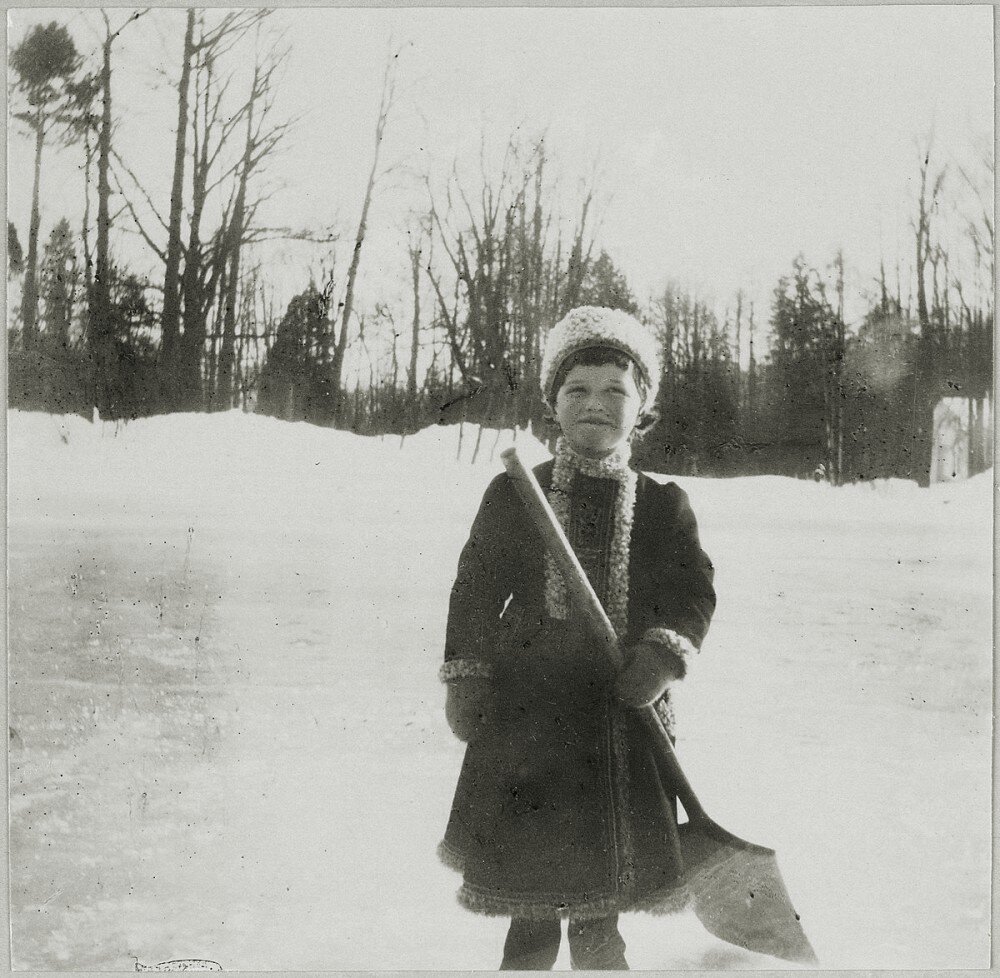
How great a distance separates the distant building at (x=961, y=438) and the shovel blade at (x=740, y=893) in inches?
24.9

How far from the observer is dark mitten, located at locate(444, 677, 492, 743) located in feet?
4.16

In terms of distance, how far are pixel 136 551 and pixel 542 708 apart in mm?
691

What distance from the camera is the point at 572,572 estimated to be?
4.11ft

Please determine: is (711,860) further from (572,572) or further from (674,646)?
(572,572)

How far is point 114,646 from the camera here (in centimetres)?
151

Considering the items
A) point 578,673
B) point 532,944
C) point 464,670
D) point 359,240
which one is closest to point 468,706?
point 464,670

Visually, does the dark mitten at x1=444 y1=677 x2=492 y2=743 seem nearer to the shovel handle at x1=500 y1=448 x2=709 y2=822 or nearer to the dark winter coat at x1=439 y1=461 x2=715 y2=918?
the dark winter coat at x1=439 y1=461 x2=715 y2=918

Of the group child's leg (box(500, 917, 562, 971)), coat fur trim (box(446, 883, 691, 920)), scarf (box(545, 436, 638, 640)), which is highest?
scarf (box(545, 436, 638, 640))

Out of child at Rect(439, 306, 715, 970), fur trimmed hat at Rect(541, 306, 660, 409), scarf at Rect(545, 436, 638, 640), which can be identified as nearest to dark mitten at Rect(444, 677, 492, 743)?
child at Rect(439, 306, 715, 970)

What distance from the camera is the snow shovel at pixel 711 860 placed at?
125cm

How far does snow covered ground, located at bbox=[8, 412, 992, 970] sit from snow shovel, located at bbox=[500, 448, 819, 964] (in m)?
0.04

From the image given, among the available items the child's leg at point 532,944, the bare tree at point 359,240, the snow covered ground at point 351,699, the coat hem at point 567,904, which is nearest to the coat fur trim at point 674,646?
the snow covered ground at point 351,699

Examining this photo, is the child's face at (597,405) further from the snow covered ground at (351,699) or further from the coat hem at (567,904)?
the coat hem at (567,904)

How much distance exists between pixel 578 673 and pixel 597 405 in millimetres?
367
